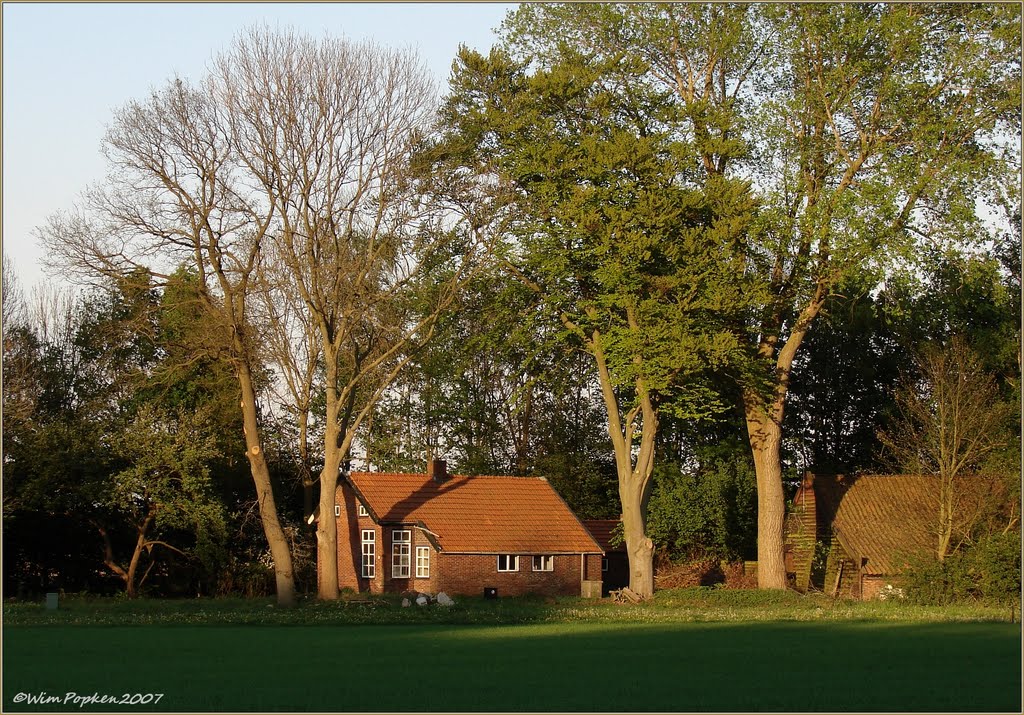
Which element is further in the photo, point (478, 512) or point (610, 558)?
point (610, 558)

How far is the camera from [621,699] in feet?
53.7

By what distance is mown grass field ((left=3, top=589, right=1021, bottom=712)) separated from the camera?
53.6 feet

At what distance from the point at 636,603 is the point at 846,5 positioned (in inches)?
776

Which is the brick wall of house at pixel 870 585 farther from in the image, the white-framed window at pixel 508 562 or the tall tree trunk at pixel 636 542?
the white-framed window at pixel 508 562

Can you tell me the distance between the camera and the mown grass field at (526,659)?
16328 millimetres

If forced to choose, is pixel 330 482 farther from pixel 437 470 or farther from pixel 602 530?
pixel 602 530

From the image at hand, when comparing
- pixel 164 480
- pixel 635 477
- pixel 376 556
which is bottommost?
pixel 376 556

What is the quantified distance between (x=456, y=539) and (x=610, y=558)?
11499mm

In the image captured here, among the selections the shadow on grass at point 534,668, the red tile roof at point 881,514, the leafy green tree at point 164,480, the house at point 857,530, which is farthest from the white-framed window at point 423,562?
the shadow on grass at point 534,668

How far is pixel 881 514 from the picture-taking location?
154ft

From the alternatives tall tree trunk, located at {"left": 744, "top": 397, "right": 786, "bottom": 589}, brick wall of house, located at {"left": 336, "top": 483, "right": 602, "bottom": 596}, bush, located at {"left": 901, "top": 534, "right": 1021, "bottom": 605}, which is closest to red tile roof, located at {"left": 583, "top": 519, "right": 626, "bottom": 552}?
brick wall of house, located at {"left": 336, "top": 483, "right": 602, "bottom": 596}

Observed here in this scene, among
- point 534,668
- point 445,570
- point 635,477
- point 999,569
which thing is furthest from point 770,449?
point 534,668

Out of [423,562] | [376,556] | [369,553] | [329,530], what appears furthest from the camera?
[369,553]

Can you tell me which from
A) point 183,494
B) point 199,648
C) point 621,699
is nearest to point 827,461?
point 183,494
